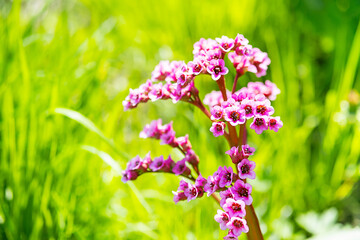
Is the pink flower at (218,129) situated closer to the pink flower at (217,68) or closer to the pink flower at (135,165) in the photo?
the pink flower at (217,68)

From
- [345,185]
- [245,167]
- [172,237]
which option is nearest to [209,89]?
[345,185]

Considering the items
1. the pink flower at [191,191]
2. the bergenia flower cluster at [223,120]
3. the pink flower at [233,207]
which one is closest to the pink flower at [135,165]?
the bergenia flower cluster at [223,120]

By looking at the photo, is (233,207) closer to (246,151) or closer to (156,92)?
(246,151)

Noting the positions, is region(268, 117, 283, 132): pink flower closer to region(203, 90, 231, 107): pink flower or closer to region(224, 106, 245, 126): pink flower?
region(224, 106, 245, 126): pink flower

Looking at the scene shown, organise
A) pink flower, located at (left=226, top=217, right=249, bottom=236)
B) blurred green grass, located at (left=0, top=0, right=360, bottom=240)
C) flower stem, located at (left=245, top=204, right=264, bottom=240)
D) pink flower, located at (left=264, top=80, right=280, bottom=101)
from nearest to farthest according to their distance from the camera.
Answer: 1. pink flower, located at (left=226, top=217, right=249, bottom=236)
2. flower stem, located at (left=245, top=204, right=264, bottom=240)
3. pink flower, located at (left=264, top=80, right=280, bottom=101)
4. blurred green grass, located at (left=0, top=0, right=360, bottom=240)

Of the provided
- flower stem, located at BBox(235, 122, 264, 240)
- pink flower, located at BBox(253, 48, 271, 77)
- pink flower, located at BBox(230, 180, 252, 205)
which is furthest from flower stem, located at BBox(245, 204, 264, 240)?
pink flower, located at BBox(253, 48, 271, 77)
